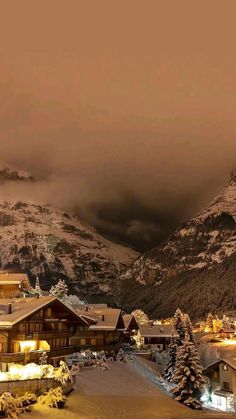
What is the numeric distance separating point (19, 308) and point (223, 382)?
1273 inches

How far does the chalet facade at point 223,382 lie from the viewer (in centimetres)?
5875

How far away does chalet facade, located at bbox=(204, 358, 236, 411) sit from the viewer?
193 ft

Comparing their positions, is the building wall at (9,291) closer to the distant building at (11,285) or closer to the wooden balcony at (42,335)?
the distant building at (11,285)

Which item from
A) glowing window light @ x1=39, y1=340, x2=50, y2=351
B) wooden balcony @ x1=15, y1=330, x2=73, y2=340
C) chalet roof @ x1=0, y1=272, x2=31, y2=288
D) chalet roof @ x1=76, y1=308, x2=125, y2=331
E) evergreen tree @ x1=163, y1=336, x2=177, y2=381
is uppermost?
chalet roof @ x1=0, y1=272, x2=31, y2=288

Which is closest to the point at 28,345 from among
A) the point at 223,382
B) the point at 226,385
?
the point at 226,385

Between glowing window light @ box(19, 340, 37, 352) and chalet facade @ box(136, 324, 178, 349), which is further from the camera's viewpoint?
chalet facade @ box(136, 324, 178, 349)

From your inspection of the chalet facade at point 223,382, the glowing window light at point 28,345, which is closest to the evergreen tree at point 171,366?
the chalet facade at point 223,382

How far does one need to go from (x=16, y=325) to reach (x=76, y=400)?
8.06m

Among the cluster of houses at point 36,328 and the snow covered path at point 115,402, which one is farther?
the cluster of houses at point 36,328

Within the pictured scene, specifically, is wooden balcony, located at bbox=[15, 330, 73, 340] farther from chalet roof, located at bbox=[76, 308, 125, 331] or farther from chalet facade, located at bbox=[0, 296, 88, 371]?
chalet roof, located at bbox=[76, 308, 125, 331]

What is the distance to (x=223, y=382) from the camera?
62312mm

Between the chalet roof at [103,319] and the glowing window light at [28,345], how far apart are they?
2216cm

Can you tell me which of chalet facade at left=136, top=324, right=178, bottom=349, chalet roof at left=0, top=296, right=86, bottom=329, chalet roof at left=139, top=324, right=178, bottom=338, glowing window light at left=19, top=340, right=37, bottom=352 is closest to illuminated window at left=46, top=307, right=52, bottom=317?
chalet roof at left=0, top=296, right=86, bottom=329

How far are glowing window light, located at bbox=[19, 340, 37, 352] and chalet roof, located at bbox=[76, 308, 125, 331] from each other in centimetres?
2216
